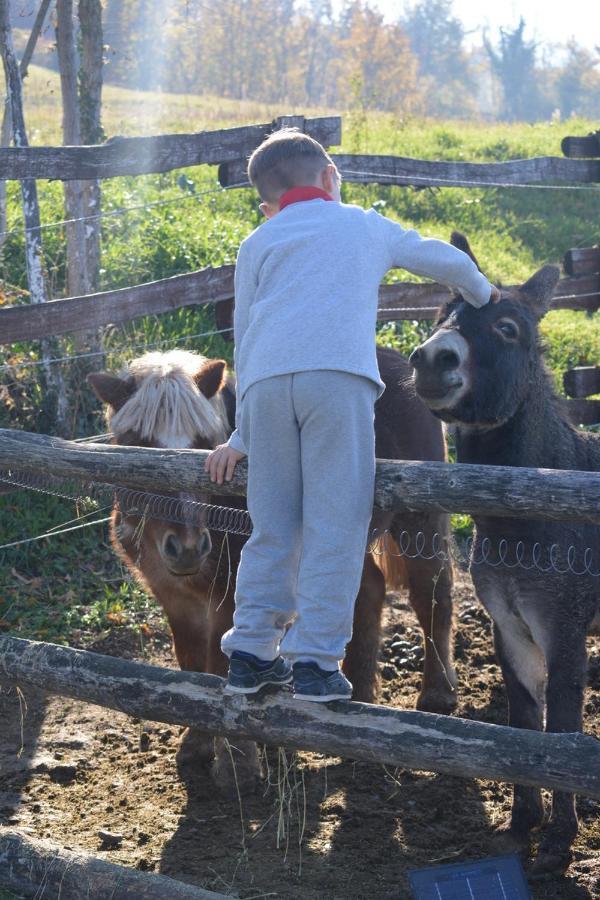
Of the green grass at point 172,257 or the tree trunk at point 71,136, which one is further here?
the tree trunk at point 71,136

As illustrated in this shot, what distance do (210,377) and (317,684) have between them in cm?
175

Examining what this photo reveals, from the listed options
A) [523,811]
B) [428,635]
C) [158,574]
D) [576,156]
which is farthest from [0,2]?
[523,811]

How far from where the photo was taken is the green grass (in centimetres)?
683

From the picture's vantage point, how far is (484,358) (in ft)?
12.4

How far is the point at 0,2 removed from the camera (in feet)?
27.1

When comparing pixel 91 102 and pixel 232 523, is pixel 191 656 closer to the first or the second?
pixel 232 523

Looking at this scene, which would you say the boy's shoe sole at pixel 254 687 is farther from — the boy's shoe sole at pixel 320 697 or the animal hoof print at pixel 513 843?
the animal hoof print at pixel 513 843

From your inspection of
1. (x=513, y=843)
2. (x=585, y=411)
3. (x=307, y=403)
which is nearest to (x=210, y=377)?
(x=307, y=403)

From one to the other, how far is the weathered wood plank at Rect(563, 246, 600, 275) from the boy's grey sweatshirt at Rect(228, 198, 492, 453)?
544 cm

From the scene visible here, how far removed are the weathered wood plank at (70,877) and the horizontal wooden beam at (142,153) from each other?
4.76m

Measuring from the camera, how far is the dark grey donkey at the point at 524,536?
3783 mm

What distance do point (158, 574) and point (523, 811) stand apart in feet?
6.54

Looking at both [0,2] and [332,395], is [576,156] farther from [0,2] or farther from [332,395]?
[332,395]

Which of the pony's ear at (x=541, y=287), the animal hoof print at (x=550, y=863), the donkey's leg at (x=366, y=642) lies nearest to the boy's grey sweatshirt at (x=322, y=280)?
the pony's ear at (x=541, y=287)
